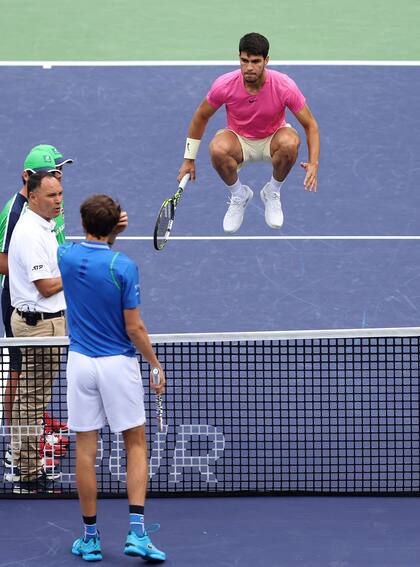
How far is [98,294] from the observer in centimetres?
767

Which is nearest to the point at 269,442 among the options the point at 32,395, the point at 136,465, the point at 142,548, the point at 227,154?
the point at 32,395

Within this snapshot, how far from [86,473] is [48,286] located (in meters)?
1.59

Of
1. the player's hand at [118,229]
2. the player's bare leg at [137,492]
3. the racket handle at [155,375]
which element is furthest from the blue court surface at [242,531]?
the player's hand at [118,229]

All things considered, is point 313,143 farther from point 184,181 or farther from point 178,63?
point 178,63

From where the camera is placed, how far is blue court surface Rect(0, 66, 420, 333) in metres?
12.7

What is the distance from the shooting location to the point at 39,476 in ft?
30.1

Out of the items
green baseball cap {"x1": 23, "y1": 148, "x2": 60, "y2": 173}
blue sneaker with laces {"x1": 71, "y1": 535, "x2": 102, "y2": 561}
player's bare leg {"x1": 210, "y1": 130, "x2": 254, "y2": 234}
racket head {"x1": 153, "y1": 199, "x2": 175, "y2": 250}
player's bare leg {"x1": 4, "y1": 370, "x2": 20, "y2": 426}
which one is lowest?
blue sneaker with laces {"x1": 71, "y1": 535, "x2": 102, "y2": 561}

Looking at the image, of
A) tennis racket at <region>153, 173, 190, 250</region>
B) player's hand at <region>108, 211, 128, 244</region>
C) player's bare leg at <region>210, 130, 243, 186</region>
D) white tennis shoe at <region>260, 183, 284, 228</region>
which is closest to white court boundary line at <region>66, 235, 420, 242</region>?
white tennis shoe at <region>260, 183, 284, 228</region>

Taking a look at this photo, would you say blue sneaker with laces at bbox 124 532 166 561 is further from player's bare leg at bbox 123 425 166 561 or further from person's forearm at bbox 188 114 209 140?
person's forearm at bbox 188 114 209 140

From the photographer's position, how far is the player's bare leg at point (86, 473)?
25.6ft

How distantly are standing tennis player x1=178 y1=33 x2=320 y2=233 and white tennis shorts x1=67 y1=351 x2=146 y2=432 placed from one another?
318cm

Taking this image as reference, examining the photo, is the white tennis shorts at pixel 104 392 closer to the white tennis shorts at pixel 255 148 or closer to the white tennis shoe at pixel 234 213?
the white tennis shorts at pixel 255 148

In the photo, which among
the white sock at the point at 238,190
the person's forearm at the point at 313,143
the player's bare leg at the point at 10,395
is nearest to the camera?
the player's bare leg at the point at 10,395
